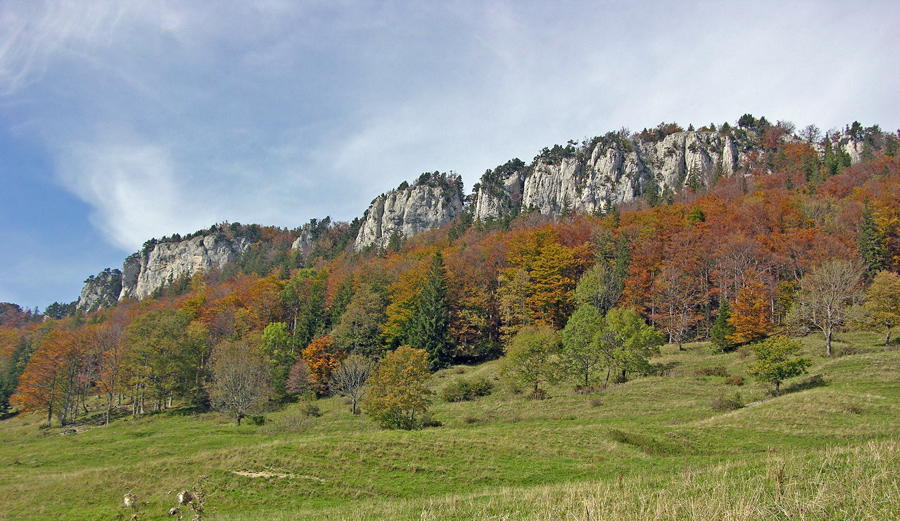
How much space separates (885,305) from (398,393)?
47.4m

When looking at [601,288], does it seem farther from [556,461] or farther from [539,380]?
[556,461]

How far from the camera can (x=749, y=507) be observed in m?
6.00

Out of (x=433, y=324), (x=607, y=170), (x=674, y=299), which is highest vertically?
(x=607, y=170)

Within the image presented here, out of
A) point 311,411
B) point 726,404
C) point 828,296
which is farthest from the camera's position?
point 311,411

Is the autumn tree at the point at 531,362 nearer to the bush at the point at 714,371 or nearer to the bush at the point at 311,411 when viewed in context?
the bush at the point at 714,371

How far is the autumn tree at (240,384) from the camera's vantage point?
47.4 m

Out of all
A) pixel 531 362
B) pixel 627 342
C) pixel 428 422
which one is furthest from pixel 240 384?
pixel 627 342

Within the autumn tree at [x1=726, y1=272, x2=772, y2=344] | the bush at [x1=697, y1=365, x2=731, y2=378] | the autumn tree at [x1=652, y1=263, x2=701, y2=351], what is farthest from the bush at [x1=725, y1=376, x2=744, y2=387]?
the autumn tree at [x1=652, y1=263, x2=701, y2=351]

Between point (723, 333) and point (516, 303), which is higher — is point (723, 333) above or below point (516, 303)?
below

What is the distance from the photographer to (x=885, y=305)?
41.1 meters

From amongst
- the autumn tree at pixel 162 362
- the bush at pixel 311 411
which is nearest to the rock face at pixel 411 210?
the autumn tree at pixel 162 362

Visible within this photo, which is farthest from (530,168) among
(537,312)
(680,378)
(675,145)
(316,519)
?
(316,519)

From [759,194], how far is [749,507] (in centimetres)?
9663

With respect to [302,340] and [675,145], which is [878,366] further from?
[675,145]
